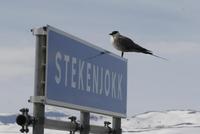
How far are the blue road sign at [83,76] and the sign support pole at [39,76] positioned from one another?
2.3 inches

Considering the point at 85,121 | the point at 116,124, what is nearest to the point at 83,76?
the point at 85,121

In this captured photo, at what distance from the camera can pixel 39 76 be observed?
8.79m

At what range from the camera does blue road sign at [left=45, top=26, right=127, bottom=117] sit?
9.05 m

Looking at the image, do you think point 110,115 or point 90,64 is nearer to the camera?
point 90,64

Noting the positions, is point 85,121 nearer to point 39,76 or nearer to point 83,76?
point 83,76

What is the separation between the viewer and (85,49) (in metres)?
10.2

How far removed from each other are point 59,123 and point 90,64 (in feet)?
3.93

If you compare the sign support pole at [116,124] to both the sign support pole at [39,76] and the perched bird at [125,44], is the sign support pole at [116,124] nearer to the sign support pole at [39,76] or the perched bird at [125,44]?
the perched bird at [125,44]

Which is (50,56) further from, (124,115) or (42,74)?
(124,115)

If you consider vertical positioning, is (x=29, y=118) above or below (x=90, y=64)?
below

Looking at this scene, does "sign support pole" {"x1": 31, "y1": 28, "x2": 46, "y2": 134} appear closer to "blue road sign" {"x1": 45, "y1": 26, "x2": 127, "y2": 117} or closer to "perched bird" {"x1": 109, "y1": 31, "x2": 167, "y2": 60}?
"blue road sign" {"x1": 45, "y1": 26, "x2": 127, "y2": 117}

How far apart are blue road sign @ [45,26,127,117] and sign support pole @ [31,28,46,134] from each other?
0.06 metres

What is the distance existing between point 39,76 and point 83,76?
4.50 ft

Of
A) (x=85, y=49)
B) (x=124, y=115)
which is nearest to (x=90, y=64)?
(x=85, y=49)
